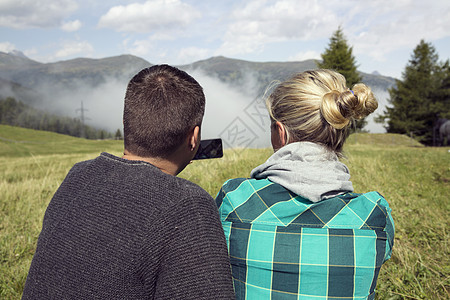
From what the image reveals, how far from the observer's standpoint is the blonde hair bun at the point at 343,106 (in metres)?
1.56

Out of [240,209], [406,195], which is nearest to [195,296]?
[240,209]

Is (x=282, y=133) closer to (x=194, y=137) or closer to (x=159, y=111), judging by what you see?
(x=194, y=137)

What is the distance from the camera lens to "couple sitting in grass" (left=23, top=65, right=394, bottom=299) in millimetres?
1162

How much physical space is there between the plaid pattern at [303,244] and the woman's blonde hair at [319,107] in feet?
0.99

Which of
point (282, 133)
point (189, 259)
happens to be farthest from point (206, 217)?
point (282, 133)

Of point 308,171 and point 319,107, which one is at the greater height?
point 319,107

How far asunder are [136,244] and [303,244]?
0.66 m

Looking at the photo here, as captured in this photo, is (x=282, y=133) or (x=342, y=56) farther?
(x=342, y=56)

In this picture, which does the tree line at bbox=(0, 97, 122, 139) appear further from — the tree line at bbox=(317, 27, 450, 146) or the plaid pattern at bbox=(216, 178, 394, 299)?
the plaid pattern at bbox=(216, 178, 394, 299)

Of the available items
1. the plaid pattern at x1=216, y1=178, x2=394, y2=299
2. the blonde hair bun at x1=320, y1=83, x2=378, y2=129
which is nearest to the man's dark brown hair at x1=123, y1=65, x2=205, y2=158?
the plaid pattern at x1=216, y1=178, x2=394, y2=299

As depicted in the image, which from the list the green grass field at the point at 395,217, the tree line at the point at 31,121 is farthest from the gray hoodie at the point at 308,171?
the tree line at the point at 31,121

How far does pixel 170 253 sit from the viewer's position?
1.15m

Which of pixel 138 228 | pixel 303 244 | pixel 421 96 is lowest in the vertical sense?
pixel 303 244

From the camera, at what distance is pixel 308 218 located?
56.5 inches
